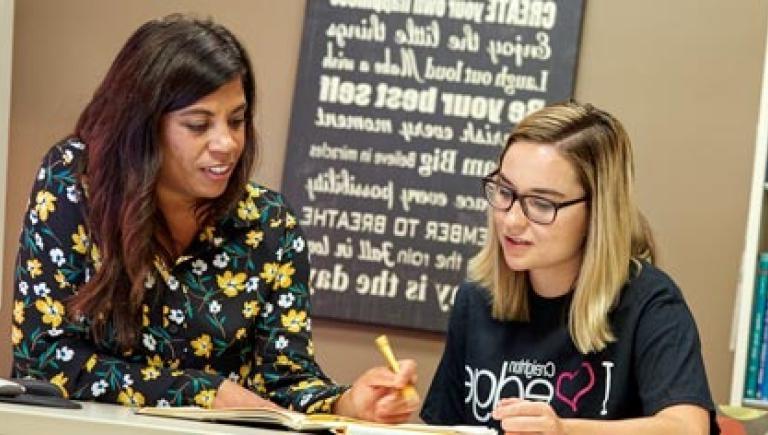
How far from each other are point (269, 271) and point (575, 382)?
568 mm

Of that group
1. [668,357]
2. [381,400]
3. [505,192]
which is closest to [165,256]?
[381,400]

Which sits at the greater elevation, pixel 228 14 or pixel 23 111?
pixel 228 14

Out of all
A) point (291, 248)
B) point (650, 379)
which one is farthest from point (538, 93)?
point (650, 379)

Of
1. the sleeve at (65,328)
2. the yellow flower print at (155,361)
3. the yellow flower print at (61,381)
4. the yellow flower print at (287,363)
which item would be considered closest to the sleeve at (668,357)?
the yellow flower print at (287,363)

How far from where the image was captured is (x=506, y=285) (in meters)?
2.18

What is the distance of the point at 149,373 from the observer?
2127 millimetres

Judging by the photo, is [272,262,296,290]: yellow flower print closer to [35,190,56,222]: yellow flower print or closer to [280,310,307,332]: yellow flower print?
[280,310,307,332]: yellow flower print

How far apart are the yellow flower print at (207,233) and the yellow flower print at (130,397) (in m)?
0.30

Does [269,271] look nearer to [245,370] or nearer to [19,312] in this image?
[245,370]

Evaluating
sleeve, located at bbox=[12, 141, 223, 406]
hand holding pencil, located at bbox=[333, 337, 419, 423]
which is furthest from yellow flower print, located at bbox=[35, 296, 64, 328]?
hand holding pencil, located at bbox=[333, 337, 419, 423]

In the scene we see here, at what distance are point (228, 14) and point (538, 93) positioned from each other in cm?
92

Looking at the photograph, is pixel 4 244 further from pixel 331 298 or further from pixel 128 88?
pixel 128 88

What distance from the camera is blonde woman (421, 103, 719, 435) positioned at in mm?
2055

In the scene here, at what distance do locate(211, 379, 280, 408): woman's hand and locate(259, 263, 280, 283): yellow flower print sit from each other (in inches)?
8.6
